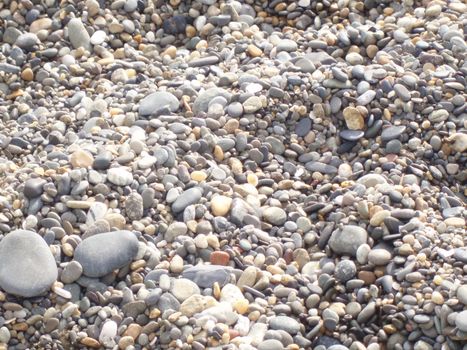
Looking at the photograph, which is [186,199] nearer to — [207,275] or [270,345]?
[207,275]

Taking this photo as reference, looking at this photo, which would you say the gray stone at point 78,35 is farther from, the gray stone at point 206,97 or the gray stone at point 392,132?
the gray stone at point 392,132

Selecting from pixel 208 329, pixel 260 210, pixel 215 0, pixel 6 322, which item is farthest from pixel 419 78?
pixel 6 322

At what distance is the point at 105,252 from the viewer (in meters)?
2.66

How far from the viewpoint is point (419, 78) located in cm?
329

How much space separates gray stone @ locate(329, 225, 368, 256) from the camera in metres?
2.75

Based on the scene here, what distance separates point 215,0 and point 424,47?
3.35ft

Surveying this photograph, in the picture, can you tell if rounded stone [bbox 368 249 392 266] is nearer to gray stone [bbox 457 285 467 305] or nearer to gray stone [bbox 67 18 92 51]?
gray stone [bbox 457 285 467 305]

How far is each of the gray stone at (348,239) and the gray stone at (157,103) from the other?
2.84ft

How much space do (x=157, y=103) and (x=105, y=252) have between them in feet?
2.66

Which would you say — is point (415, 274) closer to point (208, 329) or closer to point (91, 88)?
point (208, 329)

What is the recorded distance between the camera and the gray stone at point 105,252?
265 cm

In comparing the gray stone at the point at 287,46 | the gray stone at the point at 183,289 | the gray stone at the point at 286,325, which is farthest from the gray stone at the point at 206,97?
the gray stone at the point at 286,325

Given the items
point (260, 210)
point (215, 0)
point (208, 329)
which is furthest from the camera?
point (215, 0)

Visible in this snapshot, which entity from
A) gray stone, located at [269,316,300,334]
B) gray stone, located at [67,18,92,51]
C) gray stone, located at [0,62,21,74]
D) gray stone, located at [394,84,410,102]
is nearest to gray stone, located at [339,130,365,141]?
gray stone, located at [394,84,410,102]
